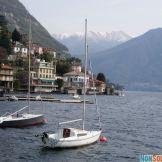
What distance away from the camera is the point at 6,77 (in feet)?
578

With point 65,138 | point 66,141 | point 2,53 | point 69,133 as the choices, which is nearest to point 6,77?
point 2,53

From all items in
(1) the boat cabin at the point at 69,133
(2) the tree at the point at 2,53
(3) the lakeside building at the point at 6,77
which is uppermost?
(2) the tree at the point at 2,53

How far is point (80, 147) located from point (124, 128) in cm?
2410

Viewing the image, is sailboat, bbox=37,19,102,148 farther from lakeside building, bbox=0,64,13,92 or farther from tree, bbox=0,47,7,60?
tree, bbox=0,47,7,60

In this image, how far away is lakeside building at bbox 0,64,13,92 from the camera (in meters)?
175

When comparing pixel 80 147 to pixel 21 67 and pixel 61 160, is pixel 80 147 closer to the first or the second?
pixel 61 160

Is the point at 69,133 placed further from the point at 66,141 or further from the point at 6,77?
the point at 6,77

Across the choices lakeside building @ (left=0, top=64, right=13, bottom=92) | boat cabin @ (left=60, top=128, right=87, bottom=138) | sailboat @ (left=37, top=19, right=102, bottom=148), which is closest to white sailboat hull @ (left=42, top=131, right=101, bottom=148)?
sailboat @ (left=37, top=19, right=102, bottom=148)

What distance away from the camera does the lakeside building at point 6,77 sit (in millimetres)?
174875

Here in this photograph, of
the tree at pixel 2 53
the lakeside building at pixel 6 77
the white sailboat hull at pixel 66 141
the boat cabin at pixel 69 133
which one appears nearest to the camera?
the white sailboat hull at pixel 66 141

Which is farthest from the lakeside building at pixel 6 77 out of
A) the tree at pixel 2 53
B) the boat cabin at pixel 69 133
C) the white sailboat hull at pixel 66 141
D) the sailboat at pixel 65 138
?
the boat cabin at pixel 69 133

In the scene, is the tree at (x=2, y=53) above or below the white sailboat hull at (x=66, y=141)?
above

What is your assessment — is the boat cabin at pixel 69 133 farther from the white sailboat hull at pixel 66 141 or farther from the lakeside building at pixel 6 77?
the lakeside building at pixel 6 77

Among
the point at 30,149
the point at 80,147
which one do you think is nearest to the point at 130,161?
the point at 80,147
